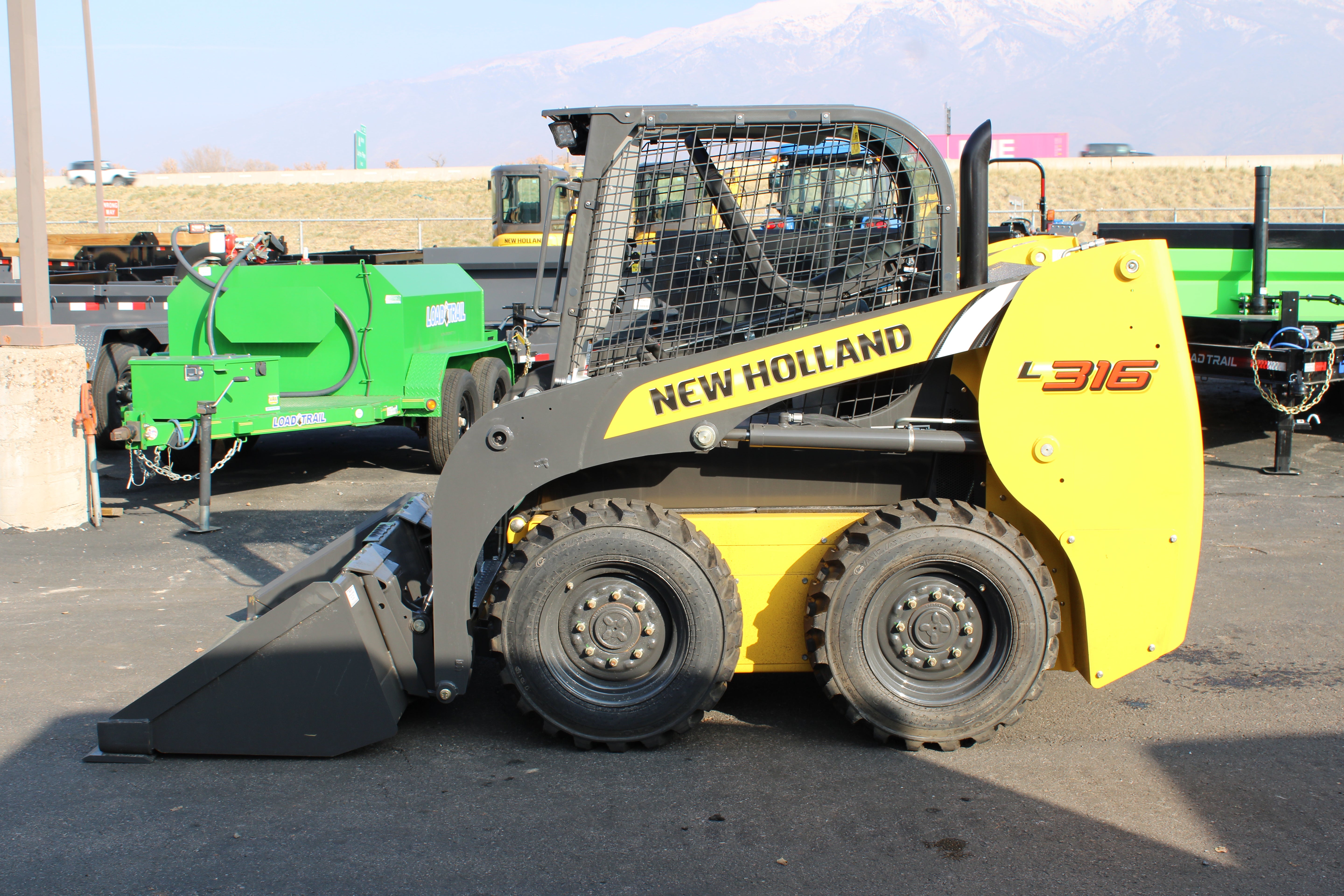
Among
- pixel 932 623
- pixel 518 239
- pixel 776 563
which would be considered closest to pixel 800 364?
pixel 776 563

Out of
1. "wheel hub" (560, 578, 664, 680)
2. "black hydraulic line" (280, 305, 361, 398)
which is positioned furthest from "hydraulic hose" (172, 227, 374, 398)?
"wheel hub" (560, 578, 664, 680)

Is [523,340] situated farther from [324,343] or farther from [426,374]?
[324,343]

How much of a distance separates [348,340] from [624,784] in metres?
5.91

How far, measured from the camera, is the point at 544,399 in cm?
387

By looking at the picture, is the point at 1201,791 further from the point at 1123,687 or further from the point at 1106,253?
the point at 1106,253

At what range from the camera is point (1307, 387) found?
29.1ft

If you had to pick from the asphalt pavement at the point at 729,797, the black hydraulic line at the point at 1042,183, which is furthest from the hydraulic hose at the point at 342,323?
the black hydraulic line at the point at 1042,183

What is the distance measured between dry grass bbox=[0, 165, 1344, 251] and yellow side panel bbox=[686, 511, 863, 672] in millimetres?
32080

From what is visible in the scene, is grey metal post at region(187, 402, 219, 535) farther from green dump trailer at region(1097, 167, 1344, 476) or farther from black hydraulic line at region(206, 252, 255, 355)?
green dump trailer at region(1097, 167, 1344, 476)

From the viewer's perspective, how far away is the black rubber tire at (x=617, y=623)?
3.88 meters

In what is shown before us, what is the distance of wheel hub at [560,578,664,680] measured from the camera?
396 centimetres

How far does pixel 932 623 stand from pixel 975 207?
4.97 feet

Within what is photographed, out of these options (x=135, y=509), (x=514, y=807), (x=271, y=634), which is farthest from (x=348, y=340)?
(x=514, y=807)

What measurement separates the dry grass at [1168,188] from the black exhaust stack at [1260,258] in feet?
95.8
